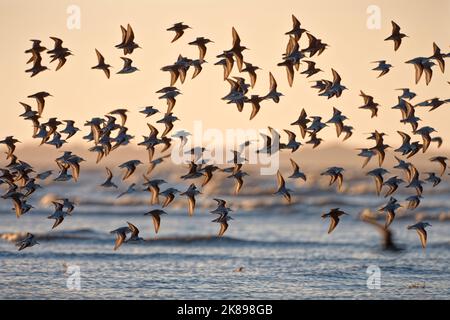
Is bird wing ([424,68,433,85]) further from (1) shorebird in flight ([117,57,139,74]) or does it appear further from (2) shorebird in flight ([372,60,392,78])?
(1) shorebird in flight ([117,57,139,74])

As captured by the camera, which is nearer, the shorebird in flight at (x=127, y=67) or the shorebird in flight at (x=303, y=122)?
the shorebird in flight at (x=127, y=67)

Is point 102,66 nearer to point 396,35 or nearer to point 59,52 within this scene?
point 59,52

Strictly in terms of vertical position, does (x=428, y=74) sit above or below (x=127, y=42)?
below

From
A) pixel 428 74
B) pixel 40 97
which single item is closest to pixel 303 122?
pixel 428 74

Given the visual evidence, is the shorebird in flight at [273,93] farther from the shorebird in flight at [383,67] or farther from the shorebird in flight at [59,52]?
the shorebird in flight at [59,52]

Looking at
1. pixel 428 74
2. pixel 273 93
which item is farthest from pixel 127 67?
pixel 428 74

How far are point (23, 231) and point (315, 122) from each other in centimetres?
1940

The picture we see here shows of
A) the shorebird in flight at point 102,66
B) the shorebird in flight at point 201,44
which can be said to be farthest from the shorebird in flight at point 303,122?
the shorebird in flight at point 102,66

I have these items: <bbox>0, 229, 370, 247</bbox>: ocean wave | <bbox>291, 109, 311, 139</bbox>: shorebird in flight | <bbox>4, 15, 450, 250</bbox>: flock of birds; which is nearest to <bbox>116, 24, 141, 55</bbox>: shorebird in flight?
<bbox>4, 15, 450, 250</bbox>: flock of birds

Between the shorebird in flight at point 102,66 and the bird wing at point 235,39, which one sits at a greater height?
the bird wing at point 235,39

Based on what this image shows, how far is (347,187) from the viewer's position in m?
71.9

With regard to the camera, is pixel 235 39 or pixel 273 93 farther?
pixel 273 93

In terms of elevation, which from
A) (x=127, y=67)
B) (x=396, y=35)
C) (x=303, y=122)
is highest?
(x=396, y=35)

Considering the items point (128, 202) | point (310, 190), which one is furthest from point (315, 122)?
point (310, 190)
